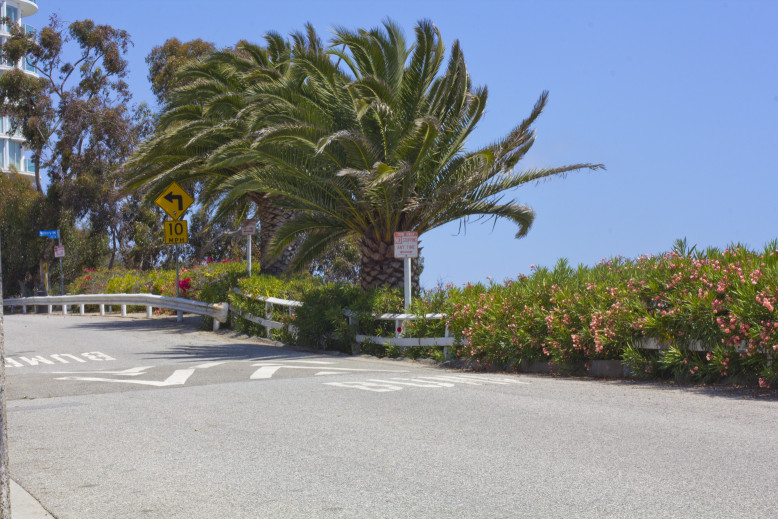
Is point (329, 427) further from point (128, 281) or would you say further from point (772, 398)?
point (128, 281)

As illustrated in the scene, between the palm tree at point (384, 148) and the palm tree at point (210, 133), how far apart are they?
5260 millimetres

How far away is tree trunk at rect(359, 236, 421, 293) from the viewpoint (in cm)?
1723

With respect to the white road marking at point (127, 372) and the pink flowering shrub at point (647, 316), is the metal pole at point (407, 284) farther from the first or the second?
the white road marking at point (127, 372)

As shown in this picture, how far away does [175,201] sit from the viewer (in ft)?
79.2

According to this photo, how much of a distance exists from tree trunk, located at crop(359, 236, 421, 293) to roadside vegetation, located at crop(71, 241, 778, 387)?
2.15 feet

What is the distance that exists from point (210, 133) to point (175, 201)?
2839 millimetres

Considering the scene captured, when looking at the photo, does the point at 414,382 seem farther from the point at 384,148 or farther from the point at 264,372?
the point at 384,148

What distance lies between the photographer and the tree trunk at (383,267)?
1723 cm

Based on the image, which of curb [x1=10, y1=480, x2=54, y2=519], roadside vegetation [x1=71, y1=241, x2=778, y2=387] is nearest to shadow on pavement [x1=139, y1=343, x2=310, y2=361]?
roadside vegetation [x1=71, y1=241, x2=778, y2=387]

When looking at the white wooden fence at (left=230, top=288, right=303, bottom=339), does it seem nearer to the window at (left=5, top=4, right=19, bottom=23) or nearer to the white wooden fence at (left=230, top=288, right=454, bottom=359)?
the white wooden fence at (left=230, top=288, right=454, bottom=359)

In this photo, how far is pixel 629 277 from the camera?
11688 mm

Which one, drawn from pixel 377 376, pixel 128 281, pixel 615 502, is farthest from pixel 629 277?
pixel 128 281

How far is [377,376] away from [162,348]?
7770mm

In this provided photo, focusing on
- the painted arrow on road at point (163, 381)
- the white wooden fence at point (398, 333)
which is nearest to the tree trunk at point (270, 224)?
the white wooden fence at point (398, 333)
